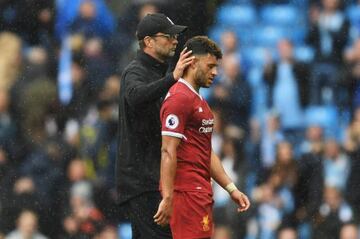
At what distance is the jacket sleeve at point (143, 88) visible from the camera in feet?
17.9

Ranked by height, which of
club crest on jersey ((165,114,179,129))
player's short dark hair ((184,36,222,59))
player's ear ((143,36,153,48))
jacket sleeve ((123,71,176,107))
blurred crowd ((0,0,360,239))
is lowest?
blurred crowd ((0,0,360,239))

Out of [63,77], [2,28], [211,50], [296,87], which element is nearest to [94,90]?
[63,77]

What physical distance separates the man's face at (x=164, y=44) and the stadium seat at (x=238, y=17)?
3024 mm

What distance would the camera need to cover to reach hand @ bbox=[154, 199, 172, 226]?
17.0 feet

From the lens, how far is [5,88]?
30.6 ft

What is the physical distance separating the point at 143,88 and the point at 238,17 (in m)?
3.54

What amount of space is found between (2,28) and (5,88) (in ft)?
1.84

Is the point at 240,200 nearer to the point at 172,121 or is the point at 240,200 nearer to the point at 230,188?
the point at 230,188

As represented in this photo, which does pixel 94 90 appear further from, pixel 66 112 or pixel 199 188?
pixel 199 188

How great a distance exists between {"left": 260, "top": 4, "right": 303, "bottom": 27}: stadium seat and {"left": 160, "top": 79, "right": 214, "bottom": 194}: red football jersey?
3.67 meters

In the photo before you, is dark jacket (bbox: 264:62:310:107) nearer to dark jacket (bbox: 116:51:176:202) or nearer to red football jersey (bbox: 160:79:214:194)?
dark jacket (bbox: 116:51:176:202)

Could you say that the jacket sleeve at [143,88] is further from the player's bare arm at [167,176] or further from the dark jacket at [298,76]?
the dark jacket at [298,76]

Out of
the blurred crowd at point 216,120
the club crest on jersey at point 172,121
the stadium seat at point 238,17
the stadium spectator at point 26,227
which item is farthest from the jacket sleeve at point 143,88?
the stadium spectator at point 26,227

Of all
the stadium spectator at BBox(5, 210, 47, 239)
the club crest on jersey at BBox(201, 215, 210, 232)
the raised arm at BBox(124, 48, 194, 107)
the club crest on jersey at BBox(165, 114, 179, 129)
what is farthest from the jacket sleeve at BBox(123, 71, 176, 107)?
the stadium spectator at BBox(5, 210, 47, 239)
